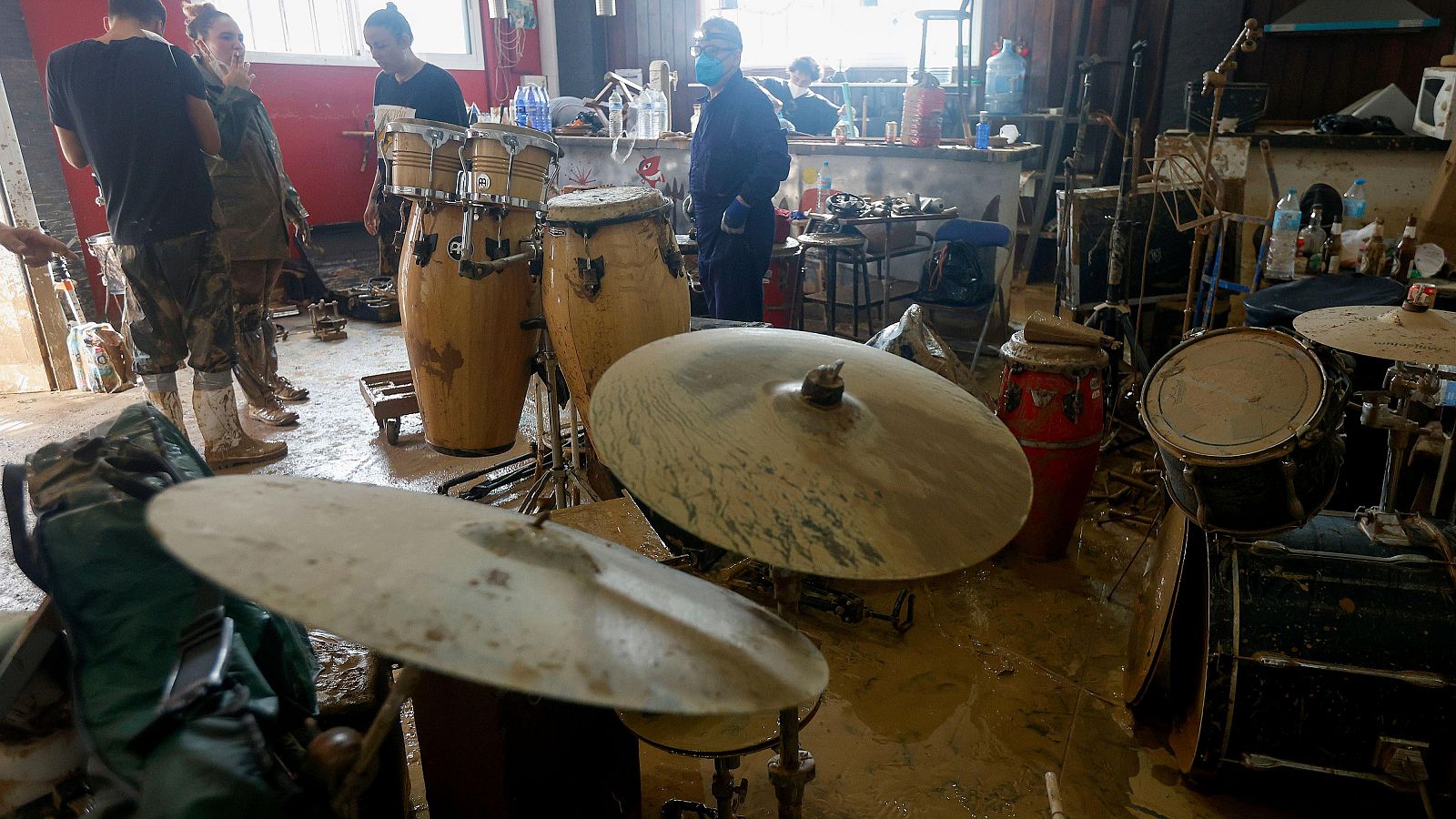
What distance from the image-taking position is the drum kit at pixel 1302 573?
1885mm

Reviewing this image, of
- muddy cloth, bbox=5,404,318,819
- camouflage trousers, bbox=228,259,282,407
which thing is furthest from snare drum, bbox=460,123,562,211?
camouflage trousers, bbox=228,259,282,407

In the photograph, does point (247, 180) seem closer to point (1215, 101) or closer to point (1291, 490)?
point (1215, 101)

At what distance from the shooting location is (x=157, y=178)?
11.4ft

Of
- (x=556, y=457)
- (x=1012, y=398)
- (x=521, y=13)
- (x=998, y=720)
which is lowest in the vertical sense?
(x=998, y=720)

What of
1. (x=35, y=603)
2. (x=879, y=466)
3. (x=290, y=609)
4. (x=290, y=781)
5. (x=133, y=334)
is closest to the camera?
(x=290, y=609)

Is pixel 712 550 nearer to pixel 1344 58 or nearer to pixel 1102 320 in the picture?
pixel 1102 320

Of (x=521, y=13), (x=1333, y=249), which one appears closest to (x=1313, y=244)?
(x=1333, y=249)

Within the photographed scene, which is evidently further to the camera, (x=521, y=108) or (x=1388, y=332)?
(x=521, y=108)

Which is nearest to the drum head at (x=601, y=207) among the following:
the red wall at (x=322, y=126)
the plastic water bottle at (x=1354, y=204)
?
the plastic water bottle at (x=1354, y=204)

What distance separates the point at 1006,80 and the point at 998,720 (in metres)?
6.71

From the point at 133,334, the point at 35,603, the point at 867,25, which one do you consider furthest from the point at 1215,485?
the point at 867,25

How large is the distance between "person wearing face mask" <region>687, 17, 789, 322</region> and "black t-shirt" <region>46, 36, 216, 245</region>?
2.28 metres

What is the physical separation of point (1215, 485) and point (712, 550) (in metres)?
1.56

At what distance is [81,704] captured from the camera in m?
1.15
